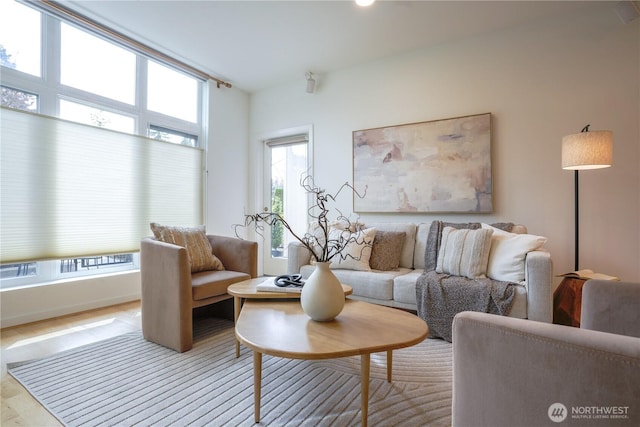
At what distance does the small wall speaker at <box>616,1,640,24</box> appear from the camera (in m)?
2.26

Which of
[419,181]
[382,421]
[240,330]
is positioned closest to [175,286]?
[240,330]

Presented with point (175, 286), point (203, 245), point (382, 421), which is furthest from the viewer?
point (203, 245)

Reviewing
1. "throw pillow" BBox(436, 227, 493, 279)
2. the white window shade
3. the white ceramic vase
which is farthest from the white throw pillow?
the white window shade

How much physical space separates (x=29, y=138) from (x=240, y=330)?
2568 mm

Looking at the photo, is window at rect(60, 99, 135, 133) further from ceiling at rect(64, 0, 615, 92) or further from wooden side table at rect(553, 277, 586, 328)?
wooden side table at rect(553, 277, 586, 328)

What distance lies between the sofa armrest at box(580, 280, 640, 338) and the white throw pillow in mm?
945

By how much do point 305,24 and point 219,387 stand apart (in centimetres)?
294

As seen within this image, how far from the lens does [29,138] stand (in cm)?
246

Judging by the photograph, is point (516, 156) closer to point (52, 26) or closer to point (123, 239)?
point (123, 239)

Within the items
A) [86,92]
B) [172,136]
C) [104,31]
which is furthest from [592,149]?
[86,92]

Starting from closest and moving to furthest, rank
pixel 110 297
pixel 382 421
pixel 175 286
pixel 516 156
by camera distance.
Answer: pixel 382 421 → pixel 175 286 → pixel 516 156 → pixel 110 297

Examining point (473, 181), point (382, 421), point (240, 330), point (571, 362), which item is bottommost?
point (382, 421)

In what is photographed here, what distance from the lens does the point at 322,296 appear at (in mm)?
1387

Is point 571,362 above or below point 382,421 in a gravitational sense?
above
